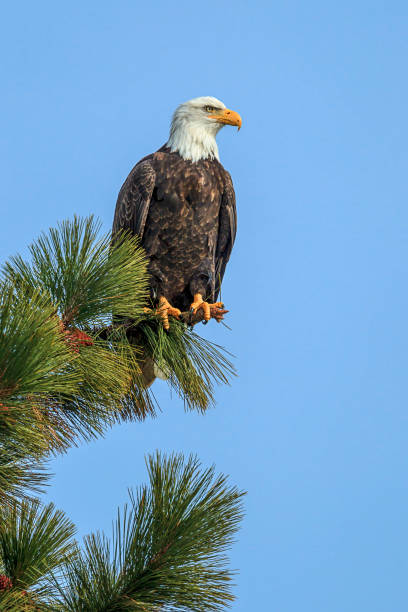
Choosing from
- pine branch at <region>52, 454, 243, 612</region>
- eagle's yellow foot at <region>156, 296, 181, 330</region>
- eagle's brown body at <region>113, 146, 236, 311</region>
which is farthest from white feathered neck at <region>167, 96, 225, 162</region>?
pine branch at <region>52, 454, 243, 612</region>

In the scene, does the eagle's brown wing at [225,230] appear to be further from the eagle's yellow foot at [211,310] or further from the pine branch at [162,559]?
the pine branch at [162,559]

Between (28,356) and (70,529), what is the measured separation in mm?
772

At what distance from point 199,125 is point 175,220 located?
2.82 feet

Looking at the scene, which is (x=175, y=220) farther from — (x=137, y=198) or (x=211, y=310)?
(x=211, y=310)

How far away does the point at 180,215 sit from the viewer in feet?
17.0

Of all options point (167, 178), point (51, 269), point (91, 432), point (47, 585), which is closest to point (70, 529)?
point (47, 585)

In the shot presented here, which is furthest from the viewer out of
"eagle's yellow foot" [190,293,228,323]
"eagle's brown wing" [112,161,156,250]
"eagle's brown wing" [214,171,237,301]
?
"eagle's brown wing" [214,171,237,301]

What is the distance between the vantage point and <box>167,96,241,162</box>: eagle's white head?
Result: 5480 mm

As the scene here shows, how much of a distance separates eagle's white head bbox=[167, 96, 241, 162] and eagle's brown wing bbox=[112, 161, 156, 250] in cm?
33

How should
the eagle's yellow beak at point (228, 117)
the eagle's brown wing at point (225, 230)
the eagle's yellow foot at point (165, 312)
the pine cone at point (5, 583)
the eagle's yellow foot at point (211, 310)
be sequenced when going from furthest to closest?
the eagle's yellow beak at point (228, 117) → the eagle's brown wing at point (225, 230) → the eagle's yellow foot at point (211, 310) → the eagle's yellow foot at point (165, 312) → the pine cone at point (5, 583)

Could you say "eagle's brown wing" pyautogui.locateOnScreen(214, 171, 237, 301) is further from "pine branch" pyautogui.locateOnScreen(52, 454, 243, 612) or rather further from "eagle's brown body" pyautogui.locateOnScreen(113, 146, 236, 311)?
"pine branch" pyautogui.locateOnScreen(52, 454, 243, 612)

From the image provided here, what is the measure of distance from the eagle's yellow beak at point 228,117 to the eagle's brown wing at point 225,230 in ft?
1.47

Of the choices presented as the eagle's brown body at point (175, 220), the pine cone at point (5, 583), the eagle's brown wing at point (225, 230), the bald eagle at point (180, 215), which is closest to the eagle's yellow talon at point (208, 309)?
the bald eagle at point (180, 215)

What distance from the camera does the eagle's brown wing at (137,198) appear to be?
16.9 feet
